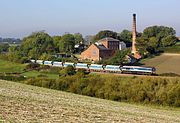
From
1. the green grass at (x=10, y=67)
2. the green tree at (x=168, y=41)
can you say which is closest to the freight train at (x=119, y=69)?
the green grass at (x=10, y=67)

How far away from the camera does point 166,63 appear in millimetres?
86688

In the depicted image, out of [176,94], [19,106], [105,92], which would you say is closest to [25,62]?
[105,92]

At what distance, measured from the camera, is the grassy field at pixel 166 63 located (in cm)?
7897

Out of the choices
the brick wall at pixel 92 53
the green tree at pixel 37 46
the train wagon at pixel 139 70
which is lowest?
the train wagon at pixel 139 70

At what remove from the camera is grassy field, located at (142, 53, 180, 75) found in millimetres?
78975

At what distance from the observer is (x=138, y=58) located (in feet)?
316

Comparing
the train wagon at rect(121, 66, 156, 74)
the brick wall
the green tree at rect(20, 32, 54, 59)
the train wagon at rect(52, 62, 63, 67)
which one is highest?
the green tree at rect(20, 32, 54, 59)

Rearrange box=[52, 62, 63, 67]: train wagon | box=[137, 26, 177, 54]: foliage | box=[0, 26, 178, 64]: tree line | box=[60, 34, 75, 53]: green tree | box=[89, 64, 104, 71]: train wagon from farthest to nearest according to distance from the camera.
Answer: box=[60, 34, 75, 53]: green tree, box=[0, 26, 178, 64]: tree line, box=[137, 26, 177, 54]: foliage, box=[52, 62, 63, 67]: train wagon, box=[89, 64, 104, 71]: train wagon

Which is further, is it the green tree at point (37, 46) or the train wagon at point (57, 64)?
the green tree at point (37, 46)

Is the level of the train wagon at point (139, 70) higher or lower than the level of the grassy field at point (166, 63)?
lower

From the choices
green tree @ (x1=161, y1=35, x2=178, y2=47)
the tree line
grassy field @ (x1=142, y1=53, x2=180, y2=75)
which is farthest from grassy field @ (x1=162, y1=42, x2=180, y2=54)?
green tree @ (x1=161, y1=35, x2=178, y2=47)

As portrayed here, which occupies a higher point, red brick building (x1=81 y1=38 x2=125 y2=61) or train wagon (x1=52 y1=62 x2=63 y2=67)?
red brick building (x1=81 y1=38 x2=125 y2=61)

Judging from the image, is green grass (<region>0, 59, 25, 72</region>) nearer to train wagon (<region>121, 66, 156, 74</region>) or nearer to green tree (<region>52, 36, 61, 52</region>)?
train wagon (<region>121, 66, 156, 74</region>)

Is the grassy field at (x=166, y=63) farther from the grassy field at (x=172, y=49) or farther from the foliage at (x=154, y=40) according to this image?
the foliage at (x=154, y=40)
